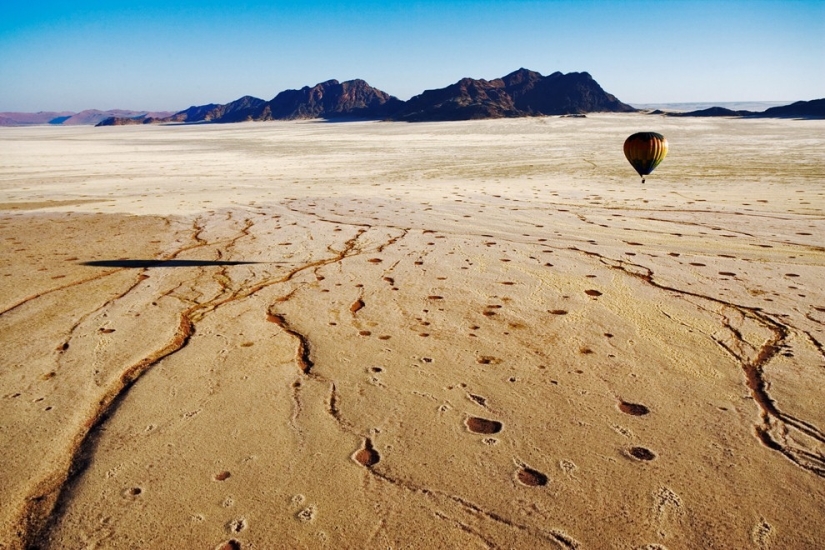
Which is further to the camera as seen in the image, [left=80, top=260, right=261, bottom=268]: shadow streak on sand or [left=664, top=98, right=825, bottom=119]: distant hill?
[left=664, top=98, right=825, bottom=119]: distant hill

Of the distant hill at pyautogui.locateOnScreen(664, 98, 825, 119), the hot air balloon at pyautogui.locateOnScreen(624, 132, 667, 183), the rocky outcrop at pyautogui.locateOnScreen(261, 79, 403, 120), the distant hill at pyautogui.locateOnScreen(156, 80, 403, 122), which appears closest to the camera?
the hot air balloon at pyautogui.locateOnScreen(624, 132, 667, 183)

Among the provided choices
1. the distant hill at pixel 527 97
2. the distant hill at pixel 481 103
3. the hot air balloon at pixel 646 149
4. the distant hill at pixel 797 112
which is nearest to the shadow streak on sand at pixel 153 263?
the hot air balloon at pixel 646 149

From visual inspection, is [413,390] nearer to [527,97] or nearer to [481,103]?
[481,103]

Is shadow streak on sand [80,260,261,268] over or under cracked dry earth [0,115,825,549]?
under

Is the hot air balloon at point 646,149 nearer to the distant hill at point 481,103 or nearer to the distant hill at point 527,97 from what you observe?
the distant hill at point 481,103

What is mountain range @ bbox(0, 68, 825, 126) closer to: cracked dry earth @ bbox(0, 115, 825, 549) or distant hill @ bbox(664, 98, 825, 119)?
distant hill @ bbox(664, 98, 825, 119)

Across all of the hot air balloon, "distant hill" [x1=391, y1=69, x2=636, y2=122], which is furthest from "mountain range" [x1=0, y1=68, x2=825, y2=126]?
the hot air balloon

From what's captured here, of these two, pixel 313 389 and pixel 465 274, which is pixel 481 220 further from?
pixel 313 389

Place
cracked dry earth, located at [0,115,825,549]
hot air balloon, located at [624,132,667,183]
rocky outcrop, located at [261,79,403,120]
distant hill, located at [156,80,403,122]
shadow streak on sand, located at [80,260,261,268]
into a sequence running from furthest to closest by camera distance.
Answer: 1. rocky outcrop, located at [261,79,403,120]
2. distant hill, located at [156,80,403,122]
3. hot air balloon, located at [624,132,667,183]
4. shadow streak on sand, located at [80,260,261,268]
5. cracked dry earth, located at [0,115,825,549]

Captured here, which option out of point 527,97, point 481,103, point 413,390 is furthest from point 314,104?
point 413,390
